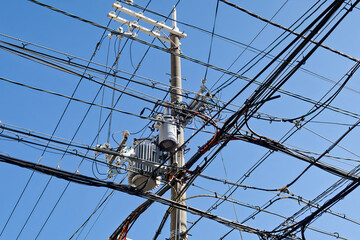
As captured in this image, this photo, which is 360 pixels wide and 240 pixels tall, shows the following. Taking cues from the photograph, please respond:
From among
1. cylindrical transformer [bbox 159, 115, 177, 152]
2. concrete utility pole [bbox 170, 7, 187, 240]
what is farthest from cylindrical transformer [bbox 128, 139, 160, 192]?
concrete utility pole [bbox 170, 7, 187, 240]

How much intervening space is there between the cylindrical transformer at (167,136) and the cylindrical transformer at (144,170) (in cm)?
17

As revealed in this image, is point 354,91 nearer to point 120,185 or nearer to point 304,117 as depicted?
point 304,117

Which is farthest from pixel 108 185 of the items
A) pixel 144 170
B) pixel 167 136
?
pixel 167 136

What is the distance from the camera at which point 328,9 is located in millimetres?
5359

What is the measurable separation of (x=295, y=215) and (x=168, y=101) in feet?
10.5

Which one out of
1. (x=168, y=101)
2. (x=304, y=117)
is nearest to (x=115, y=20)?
(x=168, y=101)

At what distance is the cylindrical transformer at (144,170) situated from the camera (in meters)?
7.98

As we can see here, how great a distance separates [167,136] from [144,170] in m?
0.76

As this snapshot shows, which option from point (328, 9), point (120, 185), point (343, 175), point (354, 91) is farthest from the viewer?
point (354, 91)

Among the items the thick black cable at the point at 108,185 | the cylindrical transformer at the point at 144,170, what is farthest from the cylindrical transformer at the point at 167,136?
the thick black cable at the point at 108,185

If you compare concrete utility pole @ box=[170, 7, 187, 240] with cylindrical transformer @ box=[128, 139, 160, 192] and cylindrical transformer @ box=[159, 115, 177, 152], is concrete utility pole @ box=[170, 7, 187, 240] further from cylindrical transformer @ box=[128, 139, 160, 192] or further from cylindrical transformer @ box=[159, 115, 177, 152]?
cylindrical transformer @ box=[128, 139, 160, 192]

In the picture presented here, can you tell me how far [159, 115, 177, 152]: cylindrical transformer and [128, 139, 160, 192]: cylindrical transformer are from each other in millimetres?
166

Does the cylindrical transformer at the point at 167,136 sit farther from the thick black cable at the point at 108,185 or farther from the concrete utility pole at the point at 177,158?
the thick black cable at the point at 108,185

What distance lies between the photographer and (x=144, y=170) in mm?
8055
